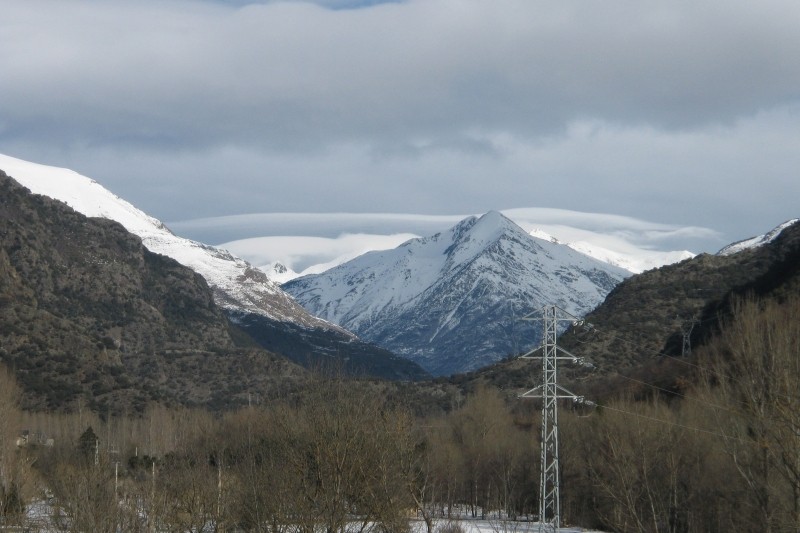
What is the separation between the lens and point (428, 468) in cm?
6625

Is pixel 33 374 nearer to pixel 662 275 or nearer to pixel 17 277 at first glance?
pixel 17 277

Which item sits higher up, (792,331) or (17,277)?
(17,277)

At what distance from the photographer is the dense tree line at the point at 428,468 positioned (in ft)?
133

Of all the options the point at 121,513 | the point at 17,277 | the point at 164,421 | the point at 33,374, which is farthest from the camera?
the point at 17,277

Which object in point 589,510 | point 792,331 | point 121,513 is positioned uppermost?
point 792,331

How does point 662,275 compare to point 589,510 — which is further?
point 662,275

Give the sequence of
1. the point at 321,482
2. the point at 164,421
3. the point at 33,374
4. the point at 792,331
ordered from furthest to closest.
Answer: the point at 33,374
the point at 164,421
the point at 792,331
the point at 321,482

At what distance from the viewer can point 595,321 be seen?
176875 mm

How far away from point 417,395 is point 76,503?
137621 mm

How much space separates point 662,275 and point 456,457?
10164cm

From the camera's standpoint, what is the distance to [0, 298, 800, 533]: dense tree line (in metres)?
40.5

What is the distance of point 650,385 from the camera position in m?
100

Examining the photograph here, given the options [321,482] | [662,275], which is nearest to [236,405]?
[662,275]

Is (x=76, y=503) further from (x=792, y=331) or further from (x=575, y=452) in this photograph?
(x=575, y=452)
